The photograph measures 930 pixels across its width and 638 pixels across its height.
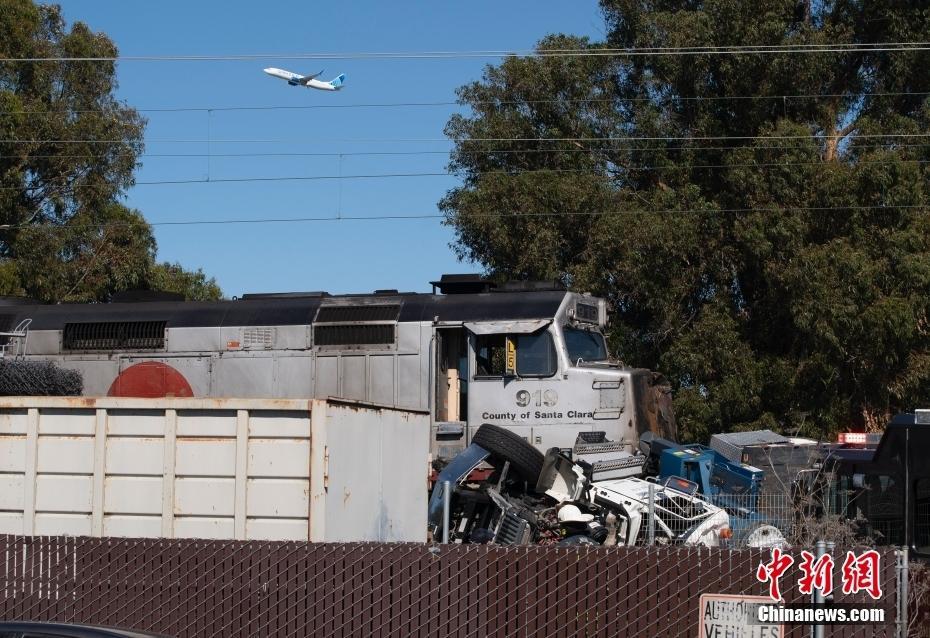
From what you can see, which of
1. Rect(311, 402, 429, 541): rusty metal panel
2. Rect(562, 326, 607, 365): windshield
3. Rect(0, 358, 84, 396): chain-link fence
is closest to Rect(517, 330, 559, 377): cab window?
Rect(562, 326, 607, 365): windshield

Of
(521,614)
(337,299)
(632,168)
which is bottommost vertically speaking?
(521,614)

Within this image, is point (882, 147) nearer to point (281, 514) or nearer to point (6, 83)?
point (281, 514)

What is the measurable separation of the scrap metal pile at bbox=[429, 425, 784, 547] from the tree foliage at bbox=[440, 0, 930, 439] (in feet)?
40.9

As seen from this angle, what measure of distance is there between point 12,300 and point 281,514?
43.3ft

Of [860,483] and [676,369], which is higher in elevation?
[676,369]

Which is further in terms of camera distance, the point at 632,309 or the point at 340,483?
the point at 632,309

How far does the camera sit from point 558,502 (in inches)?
581

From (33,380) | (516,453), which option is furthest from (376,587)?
(516,453)

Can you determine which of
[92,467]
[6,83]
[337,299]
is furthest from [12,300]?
[6,83]

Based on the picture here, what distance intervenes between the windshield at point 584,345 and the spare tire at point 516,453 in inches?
107

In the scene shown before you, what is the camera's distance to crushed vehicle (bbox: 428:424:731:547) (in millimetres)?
13602

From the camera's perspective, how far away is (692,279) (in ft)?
95.0

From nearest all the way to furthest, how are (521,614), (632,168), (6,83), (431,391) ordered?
(521,614) → (431,391) → (632,168) → (6,83)

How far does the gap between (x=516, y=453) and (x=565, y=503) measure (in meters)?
1.15
